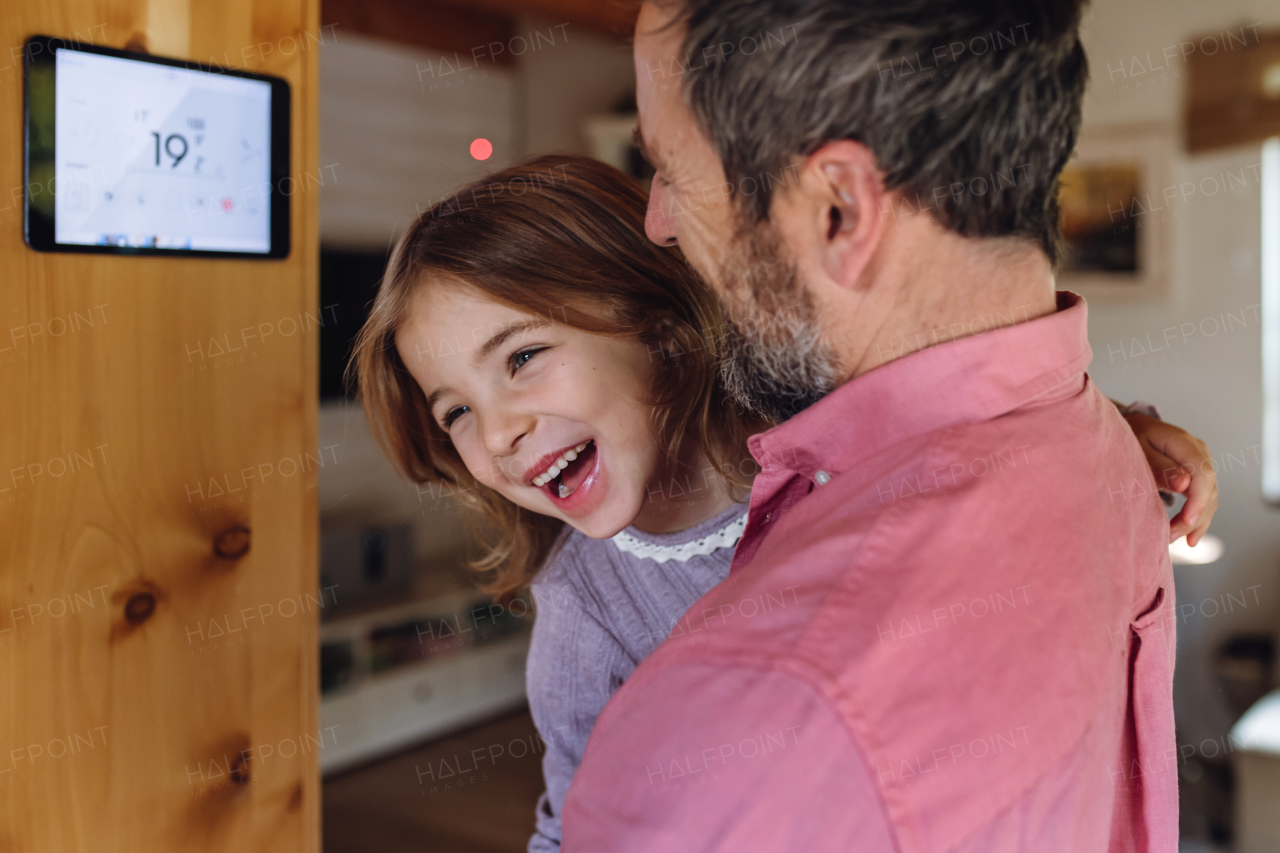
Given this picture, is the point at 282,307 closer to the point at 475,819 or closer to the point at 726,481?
the point at 726,481

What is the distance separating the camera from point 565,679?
118 cm

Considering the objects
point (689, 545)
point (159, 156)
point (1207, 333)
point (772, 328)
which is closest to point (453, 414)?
point (689, 545)

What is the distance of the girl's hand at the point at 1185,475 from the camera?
0.89 meters

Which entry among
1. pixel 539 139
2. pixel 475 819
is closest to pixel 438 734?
pixel 475 819

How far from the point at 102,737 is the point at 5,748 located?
72mm

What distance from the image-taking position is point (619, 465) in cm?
103

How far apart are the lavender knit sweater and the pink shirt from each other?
0.52 m

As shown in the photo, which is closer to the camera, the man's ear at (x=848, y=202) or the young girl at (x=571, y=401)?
the man's ear at (x=848, y=202)

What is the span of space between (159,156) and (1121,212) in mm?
3285

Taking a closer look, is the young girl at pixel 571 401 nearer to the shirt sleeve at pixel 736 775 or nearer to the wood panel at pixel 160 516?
the wood panel at pixel 160 516

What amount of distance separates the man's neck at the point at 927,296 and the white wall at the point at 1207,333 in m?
2.97

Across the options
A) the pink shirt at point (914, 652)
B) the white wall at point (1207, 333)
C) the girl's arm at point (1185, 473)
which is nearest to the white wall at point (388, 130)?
the white wall at point (1207, 333)

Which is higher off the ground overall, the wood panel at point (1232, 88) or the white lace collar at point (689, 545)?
the wood panel at point (1232, 88)

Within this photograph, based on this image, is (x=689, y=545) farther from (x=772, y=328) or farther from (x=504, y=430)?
(x=772, y=328)
